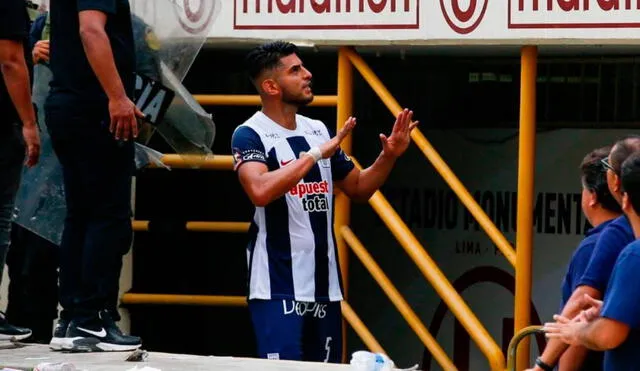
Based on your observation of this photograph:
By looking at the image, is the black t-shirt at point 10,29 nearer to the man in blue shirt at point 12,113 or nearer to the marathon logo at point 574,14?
the man in blue shirt at point 12,113

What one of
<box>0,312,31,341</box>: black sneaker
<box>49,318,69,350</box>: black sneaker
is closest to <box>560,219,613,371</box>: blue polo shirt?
<box>49,318,69,350</box>: black sneaker

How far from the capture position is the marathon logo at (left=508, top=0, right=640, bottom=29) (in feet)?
24.1

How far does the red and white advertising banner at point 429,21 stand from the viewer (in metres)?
7.39

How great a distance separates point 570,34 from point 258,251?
182 cm

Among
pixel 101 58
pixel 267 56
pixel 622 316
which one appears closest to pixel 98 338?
pixel 101 58

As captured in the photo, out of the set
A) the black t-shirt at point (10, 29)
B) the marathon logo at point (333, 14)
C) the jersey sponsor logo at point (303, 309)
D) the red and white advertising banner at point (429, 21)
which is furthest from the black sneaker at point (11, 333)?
the marathon logo at point (333, 14)

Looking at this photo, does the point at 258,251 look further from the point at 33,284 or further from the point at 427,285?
the point at 427,285

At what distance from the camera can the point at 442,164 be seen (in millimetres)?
7859

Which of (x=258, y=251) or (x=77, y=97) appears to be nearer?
(x=77, y=97)

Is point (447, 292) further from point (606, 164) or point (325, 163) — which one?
point (606, 164)

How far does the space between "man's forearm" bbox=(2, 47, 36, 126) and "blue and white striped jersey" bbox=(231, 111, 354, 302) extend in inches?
37.0

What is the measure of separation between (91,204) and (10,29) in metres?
0.79

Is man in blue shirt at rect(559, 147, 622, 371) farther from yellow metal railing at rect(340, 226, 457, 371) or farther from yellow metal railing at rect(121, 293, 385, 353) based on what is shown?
yellow metal railing at rect(121, 293, 385, 353)

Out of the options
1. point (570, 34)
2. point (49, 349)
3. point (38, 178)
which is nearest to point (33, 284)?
point (38, 178)
